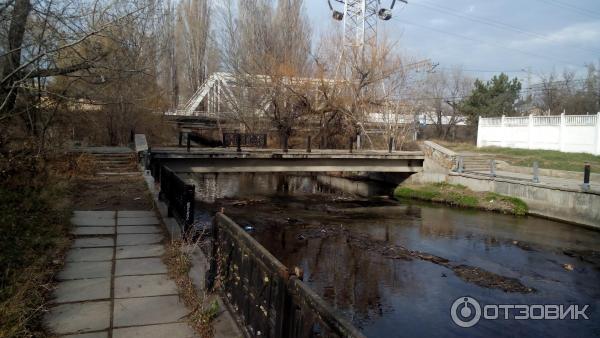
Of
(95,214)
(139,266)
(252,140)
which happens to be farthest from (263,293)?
(252,140)

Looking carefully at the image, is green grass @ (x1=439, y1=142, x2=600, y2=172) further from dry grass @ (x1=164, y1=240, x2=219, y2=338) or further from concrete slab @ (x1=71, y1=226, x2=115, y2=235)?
concrete slab @ (x1=71, y1=226, x2=115, y2=235)

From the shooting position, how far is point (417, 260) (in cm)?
1176

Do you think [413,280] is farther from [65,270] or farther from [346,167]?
[346,167]

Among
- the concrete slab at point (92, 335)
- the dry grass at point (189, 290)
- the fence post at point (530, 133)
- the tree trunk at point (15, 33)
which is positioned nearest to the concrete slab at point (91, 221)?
the dry grass at point (189, 290)

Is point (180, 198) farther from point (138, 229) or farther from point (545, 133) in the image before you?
point (545, 133)

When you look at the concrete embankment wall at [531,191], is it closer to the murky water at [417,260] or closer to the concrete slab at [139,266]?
the murky water at [417,260]

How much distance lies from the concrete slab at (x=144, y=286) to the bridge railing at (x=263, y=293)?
581mm

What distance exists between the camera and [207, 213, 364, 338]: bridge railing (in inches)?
96.8

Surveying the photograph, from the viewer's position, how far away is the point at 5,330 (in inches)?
135

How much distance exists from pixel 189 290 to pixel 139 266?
1292mm

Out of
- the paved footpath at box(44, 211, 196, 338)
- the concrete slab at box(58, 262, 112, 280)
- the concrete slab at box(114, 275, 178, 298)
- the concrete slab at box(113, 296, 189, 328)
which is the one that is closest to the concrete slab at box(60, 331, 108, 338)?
the paved footpath at box(44, 211, 196, 338)

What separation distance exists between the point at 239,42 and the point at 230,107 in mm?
6936

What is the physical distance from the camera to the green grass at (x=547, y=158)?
2483cm

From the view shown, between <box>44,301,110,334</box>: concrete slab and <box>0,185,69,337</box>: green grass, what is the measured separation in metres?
0.12
